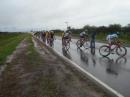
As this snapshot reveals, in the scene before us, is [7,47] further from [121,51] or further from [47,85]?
[47,85]

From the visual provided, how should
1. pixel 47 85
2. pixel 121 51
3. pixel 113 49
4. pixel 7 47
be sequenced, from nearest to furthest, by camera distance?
pixel 47 85 → pixel 113 49 → pixel 121 51 → pixel 7 47

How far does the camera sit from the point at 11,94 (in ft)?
31.5

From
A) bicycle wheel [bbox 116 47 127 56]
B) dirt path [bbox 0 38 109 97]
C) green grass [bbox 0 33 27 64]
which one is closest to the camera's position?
dirt path [bbox 0 38 109 97]

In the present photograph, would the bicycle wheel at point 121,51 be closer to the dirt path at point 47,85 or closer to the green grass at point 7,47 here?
the dirt path at point 47,85

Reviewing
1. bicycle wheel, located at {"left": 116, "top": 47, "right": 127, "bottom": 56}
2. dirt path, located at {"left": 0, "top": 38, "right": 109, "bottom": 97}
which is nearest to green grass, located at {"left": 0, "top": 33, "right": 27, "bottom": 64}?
dirt path, located at {"left": 0, "top": 38, "right": 109, "bottom": 97}

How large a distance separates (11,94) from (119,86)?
3460mm

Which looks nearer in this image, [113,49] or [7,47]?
[113,49]

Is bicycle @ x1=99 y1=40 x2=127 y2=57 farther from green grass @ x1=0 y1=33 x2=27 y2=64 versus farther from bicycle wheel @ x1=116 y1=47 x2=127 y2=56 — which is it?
green grass @ x1=0 y1=33 x2=27 y2=64

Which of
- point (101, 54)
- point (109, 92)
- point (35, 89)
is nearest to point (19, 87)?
point (35, 89)

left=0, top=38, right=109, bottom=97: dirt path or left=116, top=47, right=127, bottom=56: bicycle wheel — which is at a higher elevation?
left=116, top=47, right=127, bottom=56: bicycle wheel

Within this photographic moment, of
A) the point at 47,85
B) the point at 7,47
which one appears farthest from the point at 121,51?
the point at 7,47

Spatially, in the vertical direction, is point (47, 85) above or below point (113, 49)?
below

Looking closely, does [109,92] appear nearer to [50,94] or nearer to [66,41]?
[50,94]

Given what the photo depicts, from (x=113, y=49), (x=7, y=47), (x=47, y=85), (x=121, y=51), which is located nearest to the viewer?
(x=47, y=85)
